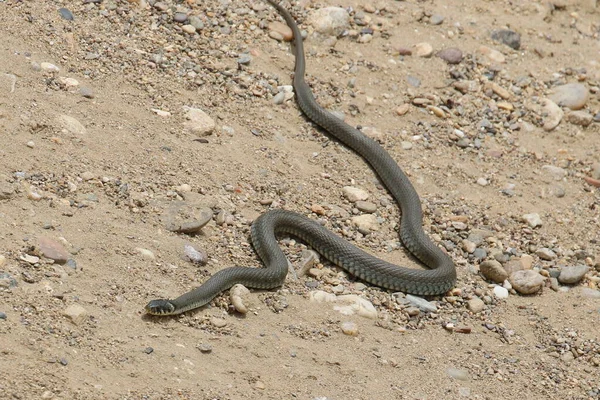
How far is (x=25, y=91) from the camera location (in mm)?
10906

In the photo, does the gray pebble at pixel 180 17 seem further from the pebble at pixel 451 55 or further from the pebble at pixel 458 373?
the pebble at pixel 458 373

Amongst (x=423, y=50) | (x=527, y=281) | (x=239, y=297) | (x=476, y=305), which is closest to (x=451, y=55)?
(x=423, y=50)

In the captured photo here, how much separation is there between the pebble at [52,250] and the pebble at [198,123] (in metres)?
3.15

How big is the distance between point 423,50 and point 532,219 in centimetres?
371

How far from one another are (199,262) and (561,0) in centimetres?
1016

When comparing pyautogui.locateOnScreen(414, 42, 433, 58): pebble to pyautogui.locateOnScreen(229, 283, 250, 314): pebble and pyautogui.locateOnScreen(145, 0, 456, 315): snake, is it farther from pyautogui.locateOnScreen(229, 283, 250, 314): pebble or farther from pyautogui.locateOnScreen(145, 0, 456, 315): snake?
pyautogui.locateOnScreen(229, 283, 250, 314): pebble

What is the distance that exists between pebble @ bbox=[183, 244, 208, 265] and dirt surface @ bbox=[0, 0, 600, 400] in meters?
0.11

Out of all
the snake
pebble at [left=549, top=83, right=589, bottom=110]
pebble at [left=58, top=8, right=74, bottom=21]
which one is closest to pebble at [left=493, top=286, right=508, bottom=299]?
the snake

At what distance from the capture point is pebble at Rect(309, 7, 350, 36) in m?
14.4

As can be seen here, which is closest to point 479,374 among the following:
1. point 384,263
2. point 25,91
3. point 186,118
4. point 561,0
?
point 384,263

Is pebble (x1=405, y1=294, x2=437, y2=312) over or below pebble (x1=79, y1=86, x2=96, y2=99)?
below

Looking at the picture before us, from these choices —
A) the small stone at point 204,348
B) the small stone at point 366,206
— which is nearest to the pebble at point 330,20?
the small stone at point 366,206

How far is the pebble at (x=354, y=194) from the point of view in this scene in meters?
12.0

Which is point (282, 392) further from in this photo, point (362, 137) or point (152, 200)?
point (362, 137)
